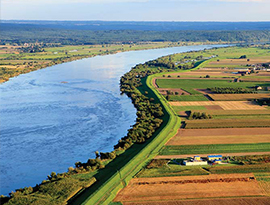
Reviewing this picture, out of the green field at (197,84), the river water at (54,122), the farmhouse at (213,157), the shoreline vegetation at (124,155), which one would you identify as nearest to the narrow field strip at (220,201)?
the shoreline vegetation at (124,155)

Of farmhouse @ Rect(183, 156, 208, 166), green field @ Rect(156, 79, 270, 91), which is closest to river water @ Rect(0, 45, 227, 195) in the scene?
farmhouse @ Rect(183, 156, 208, 166)

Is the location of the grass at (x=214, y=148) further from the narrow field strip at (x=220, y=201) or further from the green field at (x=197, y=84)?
the green field at (x=197, y=84)

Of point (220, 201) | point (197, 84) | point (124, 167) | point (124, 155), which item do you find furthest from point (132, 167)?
point (197, 84)

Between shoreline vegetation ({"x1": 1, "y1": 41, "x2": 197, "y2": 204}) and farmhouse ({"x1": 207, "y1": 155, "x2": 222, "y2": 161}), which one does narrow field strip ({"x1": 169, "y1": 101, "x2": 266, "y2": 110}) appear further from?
farmhouse ({"x1": 207, "y1": 155, "x2": 222, "y2": 161})

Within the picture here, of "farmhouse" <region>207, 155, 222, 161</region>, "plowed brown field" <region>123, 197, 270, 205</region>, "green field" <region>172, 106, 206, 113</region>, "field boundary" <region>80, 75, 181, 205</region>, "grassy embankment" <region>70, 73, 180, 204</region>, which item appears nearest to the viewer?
"plowed brown field" <region>123, 197, 270, 205</region>

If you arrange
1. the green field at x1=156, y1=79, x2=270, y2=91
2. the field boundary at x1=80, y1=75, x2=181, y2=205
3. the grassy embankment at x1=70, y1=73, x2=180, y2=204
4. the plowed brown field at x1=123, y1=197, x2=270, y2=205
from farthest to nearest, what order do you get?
the green field at x1=156, y1=79, x2=270, y2=91
the grassy embankment at x1=70, y1=73, x2=180, y2=204
the field boundary at x1=80, y1=75, x2=181, y2=205
the plowed brown field at x1=123, y1=197, x2=270, y2=205

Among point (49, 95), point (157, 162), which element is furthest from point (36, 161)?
point (49, 95)

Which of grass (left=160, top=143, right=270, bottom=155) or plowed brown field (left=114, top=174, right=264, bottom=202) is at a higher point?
grass (left=160, top=143, right=270, bottom=155)
